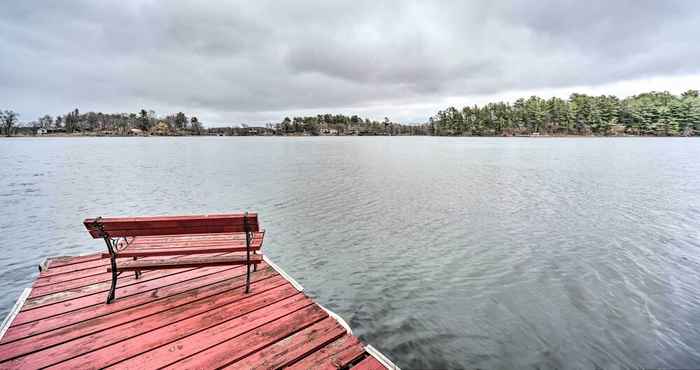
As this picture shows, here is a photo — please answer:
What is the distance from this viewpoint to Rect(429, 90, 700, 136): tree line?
362ft

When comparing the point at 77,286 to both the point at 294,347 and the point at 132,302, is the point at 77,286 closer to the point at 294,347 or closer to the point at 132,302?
the point at 132,302

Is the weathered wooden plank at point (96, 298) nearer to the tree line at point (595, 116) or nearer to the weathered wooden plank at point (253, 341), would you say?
the weathered wooden plank at point (253, 341)

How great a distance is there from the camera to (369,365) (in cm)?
345

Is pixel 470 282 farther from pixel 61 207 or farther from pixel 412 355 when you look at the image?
pixel 61 207

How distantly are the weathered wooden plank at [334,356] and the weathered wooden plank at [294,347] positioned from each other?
8 centimetres

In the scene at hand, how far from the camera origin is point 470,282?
7105 mm

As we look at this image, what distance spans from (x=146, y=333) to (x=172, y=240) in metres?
1.91

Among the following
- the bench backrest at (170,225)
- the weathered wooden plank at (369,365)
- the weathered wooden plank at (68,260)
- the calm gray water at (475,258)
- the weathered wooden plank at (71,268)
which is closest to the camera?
the weathered wooden plank at (369,365)

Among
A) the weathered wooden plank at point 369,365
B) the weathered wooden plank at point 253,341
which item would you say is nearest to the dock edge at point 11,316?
the weathered wooden plank at point 253,341

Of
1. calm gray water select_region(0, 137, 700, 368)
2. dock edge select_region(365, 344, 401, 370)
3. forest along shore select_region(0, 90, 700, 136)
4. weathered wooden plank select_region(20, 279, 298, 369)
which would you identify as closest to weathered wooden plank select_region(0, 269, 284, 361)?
weathered wooden plank select_region(20, 279, 298, 369)

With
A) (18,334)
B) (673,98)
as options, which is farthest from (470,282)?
(673,98)

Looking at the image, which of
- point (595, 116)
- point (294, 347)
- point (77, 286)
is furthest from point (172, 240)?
point (595, 116)

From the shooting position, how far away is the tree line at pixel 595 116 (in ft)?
362

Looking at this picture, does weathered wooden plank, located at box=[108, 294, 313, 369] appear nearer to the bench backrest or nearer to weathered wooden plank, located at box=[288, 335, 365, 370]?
weathered wooden plank, located at box=[288, 335, 365, 370]
